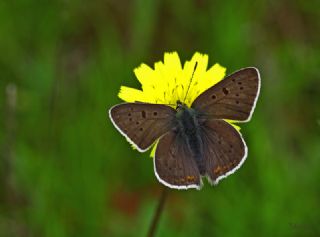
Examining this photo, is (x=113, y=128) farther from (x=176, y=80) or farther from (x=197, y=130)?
(x=197, y=130)

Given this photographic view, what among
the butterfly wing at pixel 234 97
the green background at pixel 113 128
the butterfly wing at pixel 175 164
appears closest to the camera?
the butterfly wing at pixel 175 164

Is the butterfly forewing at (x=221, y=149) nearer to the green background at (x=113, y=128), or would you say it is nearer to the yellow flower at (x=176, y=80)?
the yellow flower at (x=176, y=80)

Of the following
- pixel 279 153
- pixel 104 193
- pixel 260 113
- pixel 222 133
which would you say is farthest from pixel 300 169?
pixel 222 133

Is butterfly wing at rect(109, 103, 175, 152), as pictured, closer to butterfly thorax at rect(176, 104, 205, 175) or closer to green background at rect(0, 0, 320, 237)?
butterfly thorax at rect(176, 104, 205, 175)

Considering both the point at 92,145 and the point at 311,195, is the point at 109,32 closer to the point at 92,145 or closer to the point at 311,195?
the point at 92,145

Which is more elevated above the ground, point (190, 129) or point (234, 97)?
point (234, 97)

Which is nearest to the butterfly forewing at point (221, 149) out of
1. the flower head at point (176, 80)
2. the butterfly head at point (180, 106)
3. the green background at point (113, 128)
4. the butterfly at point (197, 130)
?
the butterfly at point (197, 130)

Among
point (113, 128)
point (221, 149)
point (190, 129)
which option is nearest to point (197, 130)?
point (190, 129)
